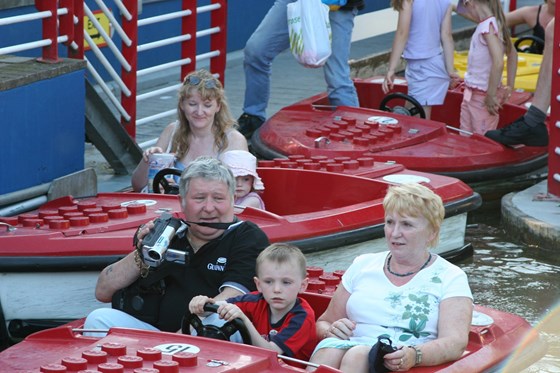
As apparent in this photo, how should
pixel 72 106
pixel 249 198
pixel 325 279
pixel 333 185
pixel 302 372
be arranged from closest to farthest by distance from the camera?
pixel 302 372, pixel 325 279, pixel 249 198, pixel 333 185, pixel 72 106

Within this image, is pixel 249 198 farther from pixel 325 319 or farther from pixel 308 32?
pixel 308 32

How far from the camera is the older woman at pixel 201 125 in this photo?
6777 mm

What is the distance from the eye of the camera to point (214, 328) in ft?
15.5

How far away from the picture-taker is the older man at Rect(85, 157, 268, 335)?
5148 millimetres

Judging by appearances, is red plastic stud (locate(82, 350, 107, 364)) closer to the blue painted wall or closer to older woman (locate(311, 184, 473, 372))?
older woman (locate(311, 184, 473, 372))

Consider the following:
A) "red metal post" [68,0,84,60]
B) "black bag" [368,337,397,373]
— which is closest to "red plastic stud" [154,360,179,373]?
"black bag" [368,337,397,373]

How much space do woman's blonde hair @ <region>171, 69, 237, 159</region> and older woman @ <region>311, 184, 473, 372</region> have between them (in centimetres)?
228

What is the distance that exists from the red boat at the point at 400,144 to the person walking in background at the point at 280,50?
0.21 meters

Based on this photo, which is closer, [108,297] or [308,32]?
[108,297]

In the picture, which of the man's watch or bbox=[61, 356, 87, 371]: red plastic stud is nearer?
bbox=[61, 356, 87, 371]: red plastic stud

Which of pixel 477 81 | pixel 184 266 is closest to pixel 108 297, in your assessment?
pixel 184 266

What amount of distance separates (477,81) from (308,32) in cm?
137

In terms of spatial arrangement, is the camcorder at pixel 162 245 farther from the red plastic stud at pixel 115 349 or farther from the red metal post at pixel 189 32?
the red metal post at pixel 189 32

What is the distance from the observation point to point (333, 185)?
721 cm
